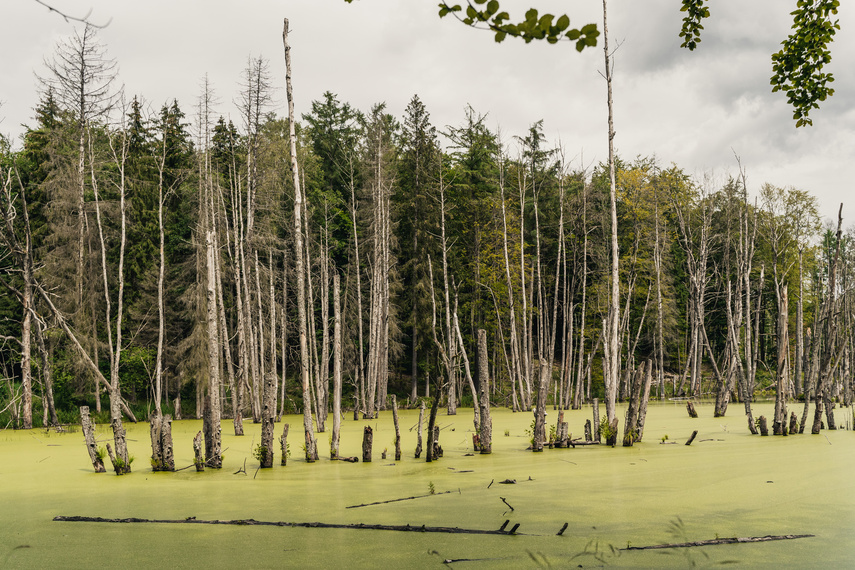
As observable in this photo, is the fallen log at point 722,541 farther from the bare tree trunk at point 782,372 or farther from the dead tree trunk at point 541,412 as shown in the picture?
the bare tree trunk at point 782,372

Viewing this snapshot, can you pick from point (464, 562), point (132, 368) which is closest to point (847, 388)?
point (464, 562)

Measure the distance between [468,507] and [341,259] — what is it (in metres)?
22.0

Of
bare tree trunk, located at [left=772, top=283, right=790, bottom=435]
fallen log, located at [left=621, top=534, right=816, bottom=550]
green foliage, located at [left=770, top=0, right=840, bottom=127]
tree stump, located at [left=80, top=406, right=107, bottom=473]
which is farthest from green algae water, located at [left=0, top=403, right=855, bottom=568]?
green foliage, located at [left=770, top=0, right=840, bottom=127]

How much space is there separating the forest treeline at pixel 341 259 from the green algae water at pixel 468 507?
7300mm

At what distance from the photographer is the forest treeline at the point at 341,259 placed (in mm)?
→ 17391

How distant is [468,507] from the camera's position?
5441mm

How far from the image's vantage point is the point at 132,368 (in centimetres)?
2073

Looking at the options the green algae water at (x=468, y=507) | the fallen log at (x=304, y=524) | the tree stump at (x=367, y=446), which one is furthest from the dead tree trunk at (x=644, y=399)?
the fallen log at (x=304, y=524)

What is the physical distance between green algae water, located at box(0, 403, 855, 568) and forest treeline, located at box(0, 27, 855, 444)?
7.30 metres

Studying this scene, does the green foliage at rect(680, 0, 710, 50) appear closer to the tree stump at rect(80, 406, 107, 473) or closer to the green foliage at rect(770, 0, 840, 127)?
the green foliage at rect(770, 0, 840, 127)

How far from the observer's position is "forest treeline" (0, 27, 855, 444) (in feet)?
57.1

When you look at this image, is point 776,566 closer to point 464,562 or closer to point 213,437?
point 464,562

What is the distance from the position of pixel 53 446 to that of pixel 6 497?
5.88 meters

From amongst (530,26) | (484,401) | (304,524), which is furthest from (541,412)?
(530,26)
